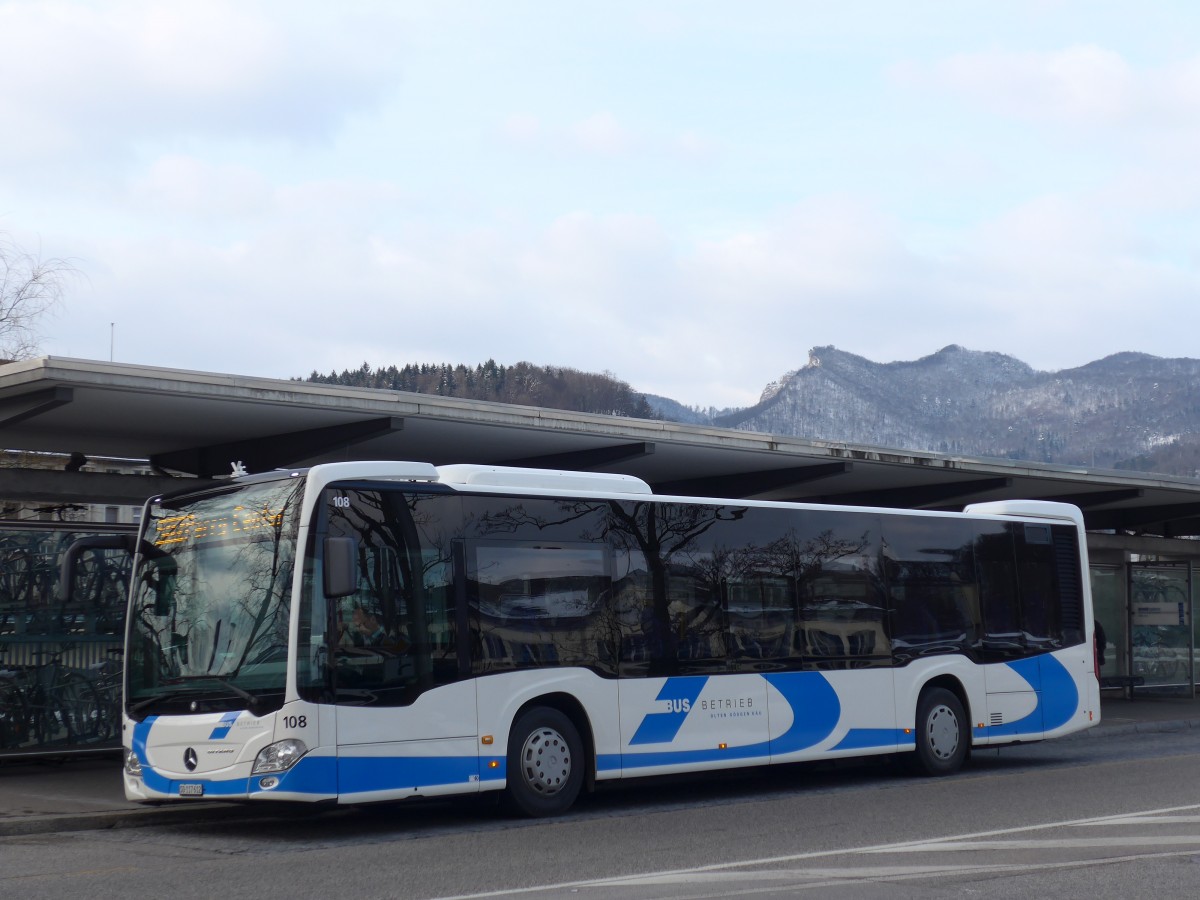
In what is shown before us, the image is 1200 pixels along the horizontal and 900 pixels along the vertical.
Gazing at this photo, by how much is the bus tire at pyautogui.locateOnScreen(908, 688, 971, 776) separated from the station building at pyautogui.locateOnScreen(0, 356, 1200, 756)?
449 centimetres

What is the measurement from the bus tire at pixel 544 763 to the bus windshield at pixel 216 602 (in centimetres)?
233

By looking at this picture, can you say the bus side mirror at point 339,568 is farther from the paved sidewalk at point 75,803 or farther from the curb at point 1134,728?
the curb at point 1134,728

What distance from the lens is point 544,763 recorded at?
1205 centimetres

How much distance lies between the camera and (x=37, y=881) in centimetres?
866

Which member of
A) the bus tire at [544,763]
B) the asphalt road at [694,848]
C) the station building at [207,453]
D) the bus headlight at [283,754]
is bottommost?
the asphalt road at [694,848]

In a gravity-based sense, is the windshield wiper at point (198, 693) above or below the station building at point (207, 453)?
below

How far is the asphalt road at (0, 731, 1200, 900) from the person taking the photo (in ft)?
27.1

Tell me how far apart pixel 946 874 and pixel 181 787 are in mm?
5706

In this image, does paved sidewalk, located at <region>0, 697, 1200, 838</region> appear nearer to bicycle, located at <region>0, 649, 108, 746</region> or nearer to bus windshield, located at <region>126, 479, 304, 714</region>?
bicycle, located at <region>0, 649, 108, 746</region>

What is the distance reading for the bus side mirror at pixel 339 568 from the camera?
10438 millimetres

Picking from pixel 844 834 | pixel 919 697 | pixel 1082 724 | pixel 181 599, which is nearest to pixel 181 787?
pixel 181 599

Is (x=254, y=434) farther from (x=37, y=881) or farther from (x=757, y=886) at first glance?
(x=757, y=886)

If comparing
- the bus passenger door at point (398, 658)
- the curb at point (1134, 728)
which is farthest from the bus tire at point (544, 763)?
the curb at point (1134, 728)

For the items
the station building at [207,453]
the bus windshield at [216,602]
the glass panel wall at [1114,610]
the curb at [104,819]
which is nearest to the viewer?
the bus windshield at [216,602]
